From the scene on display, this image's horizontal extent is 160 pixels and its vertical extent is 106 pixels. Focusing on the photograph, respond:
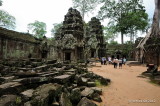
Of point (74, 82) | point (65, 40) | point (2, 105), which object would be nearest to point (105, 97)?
point (74, 82)

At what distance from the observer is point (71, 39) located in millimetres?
20750

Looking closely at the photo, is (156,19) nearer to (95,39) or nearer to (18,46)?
(18,46)

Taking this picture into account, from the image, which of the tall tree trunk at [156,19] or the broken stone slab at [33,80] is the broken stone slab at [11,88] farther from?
the tall tree trunk at [156,19]

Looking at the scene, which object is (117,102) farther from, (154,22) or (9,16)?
(9,16)

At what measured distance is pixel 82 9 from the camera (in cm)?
2214

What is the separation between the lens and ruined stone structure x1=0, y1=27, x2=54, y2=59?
11.9 metres

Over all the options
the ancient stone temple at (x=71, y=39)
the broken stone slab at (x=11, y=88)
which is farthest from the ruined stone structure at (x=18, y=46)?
the broken stone slab at (x=11, y=88)

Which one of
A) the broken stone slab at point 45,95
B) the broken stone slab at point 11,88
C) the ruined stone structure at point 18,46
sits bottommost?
the broken stone slab at point 45,95

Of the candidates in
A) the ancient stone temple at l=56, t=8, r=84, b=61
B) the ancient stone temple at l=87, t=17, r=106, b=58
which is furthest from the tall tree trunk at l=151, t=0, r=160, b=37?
the ancient stone temple at l=87, t=17, r=106, b=58

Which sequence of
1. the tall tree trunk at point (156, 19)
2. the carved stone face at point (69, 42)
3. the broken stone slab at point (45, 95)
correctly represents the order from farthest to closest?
the carved stone face at point (69, 42), the tall tree trunk at point (156, 19), the broken stone slab at point (45, 95)

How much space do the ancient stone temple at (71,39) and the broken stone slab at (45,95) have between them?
16591 millimetres

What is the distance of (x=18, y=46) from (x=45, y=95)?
12.6 m

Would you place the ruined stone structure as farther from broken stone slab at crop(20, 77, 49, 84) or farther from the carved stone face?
broken stone slab at crop(20, 77, 49, 84)

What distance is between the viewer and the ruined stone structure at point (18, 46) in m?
11.9
